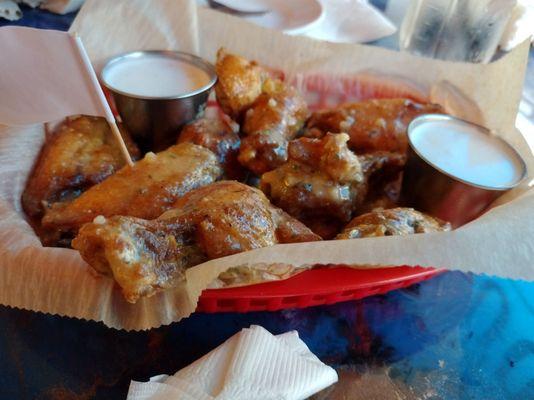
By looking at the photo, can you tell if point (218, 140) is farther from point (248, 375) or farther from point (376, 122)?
point (248, 375)

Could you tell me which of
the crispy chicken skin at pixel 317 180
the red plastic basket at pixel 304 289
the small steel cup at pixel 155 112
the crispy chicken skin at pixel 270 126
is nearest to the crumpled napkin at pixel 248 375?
the red plastic basket at pixel 304 289

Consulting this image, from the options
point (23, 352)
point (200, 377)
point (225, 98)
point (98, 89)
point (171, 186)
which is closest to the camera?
point (200, 377)

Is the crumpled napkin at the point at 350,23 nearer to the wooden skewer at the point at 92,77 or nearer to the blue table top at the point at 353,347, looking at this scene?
the wooden skewer at the point at 92,77

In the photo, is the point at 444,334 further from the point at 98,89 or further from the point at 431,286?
the point at 98,89

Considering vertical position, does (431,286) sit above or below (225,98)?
below

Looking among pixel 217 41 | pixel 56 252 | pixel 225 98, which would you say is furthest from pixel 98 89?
pixel 217 41
